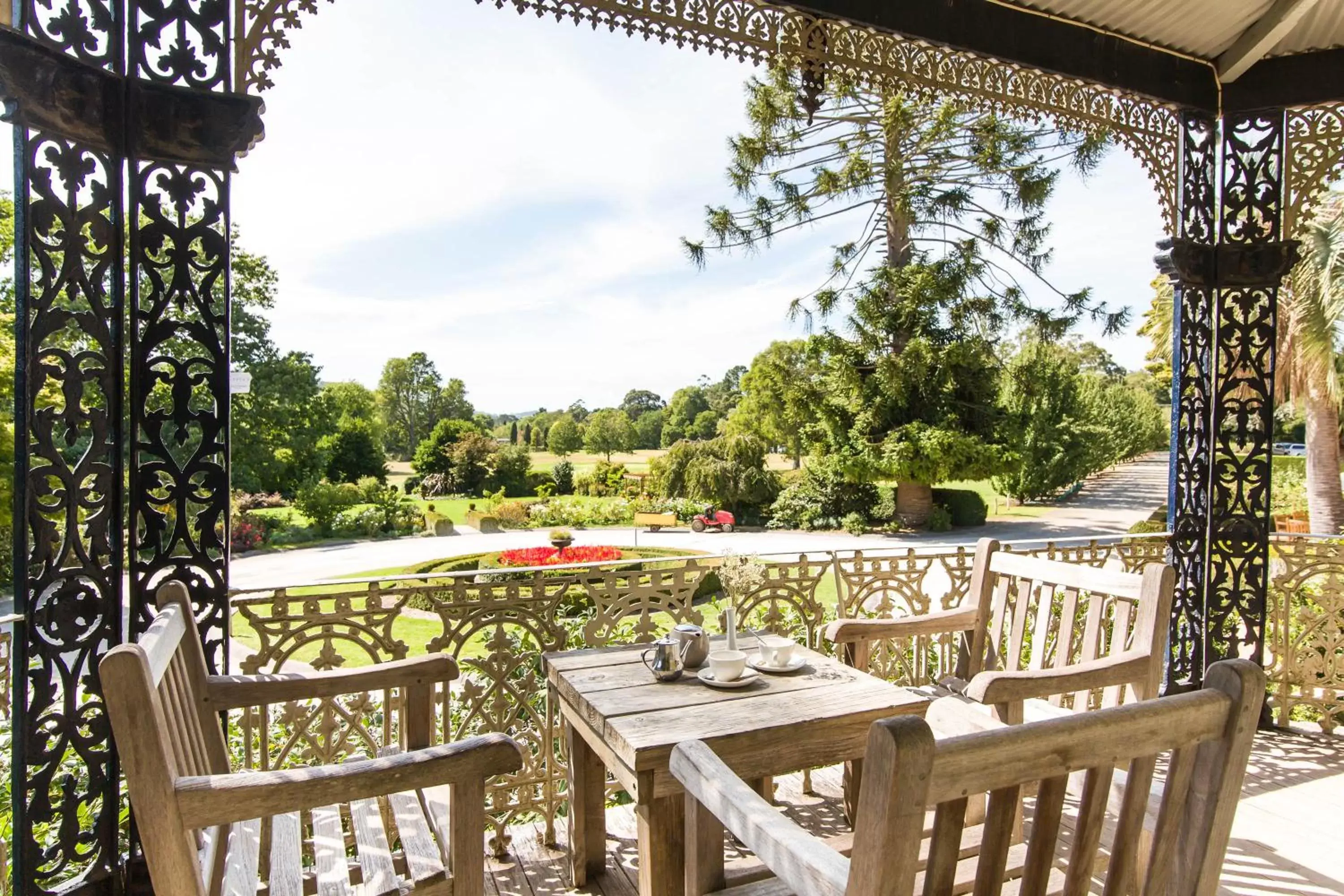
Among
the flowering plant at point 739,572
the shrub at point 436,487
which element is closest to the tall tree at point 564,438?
the shrub at point 436,487

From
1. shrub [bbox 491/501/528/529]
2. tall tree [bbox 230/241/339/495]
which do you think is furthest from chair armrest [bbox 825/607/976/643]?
tall tree [bbox 230/241/339/495]

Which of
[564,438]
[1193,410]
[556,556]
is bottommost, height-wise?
[556,556]

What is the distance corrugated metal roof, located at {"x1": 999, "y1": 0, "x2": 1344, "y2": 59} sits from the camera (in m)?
2.94

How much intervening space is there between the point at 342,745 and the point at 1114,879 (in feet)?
7.00

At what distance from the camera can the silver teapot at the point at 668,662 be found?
1959mm

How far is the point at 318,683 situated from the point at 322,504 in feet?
65.1

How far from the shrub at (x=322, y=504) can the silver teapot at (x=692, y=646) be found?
19734 millimetres

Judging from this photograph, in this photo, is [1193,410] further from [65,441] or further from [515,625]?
[65,441]

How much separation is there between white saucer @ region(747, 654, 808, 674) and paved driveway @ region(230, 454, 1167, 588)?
1068 cm

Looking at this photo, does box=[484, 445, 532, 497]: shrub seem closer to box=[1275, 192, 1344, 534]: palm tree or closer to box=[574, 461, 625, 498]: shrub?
box=[574, 461, 625, 498]: shrub

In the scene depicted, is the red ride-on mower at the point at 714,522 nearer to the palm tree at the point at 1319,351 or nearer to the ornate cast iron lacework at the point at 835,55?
the palm tree at the point at 1319,351

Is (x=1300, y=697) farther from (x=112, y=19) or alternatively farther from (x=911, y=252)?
(x=911, y=252)

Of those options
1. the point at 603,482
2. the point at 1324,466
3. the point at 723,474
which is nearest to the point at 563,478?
the point at 603,482

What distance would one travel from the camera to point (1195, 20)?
306cm
